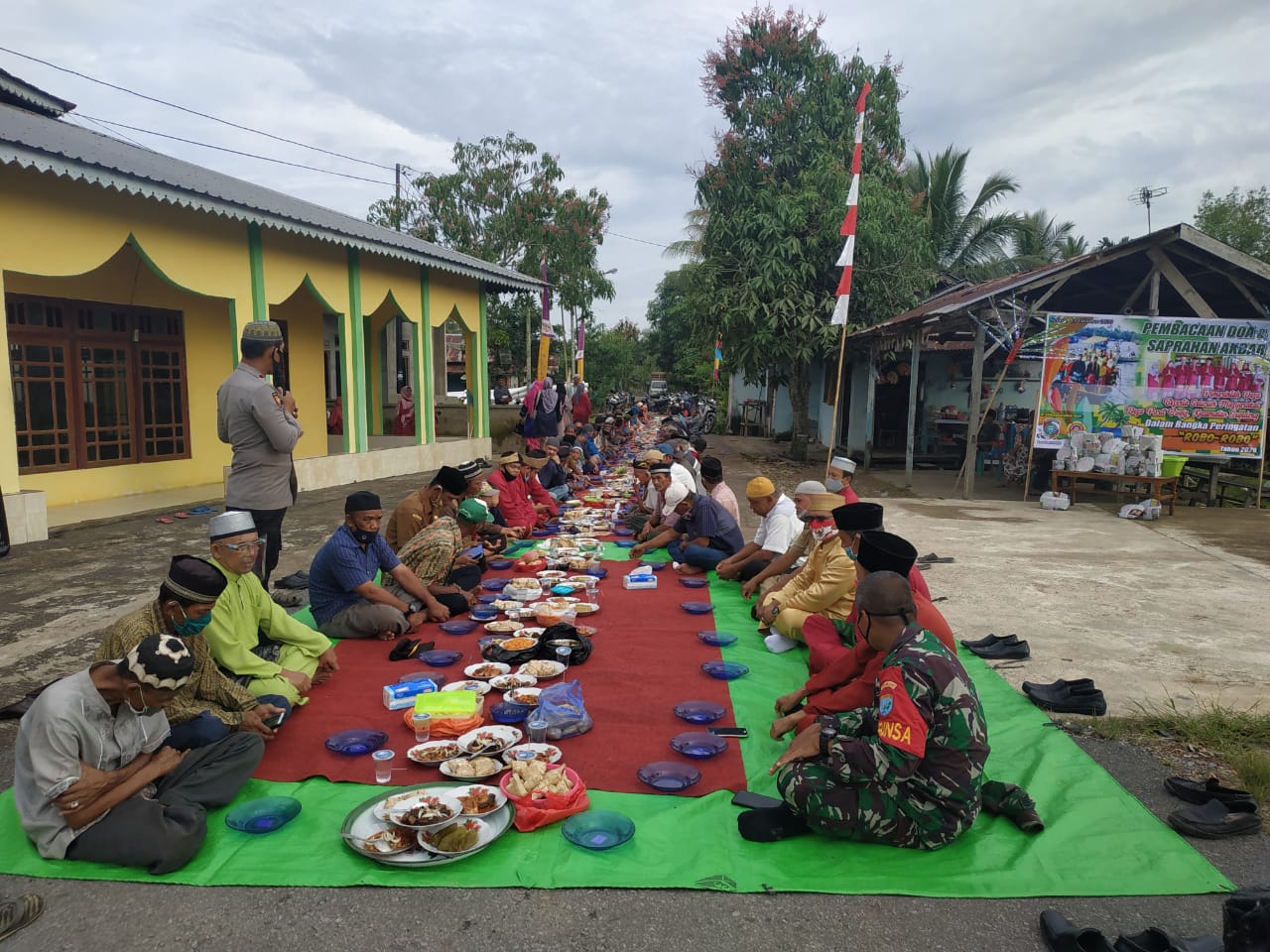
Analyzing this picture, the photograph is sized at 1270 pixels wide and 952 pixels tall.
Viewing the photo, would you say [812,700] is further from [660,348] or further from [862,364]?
[660,348]

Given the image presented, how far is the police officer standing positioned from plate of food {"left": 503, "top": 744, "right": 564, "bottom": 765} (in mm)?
2540

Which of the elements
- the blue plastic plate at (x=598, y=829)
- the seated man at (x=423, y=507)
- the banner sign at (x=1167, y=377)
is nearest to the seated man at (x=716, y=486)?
the seated man at (x=423, y=507)

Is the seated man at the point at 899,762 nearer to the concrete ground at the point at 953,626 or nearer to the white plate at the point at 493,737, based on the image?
the concrete ground at the point at 953,626

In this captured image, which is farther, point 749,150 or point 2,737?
point 749,150

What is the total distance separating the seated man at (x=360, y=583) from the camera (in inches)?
196

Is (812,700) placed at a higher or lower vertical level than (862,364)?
lower

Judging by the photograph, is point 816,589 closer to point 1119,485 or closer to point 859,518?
point 859,518

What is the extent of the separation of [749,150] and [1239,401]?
969 centimetres

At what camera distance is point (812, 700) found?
12.1 ft

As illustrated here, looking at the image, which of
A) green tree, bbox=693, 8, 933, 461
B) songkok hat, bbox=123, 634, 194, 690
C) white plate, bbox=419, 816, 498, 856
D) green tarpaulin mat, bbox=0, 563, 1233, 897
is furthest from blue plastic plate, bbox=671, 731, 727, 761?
green tree, bbox=693, 8, 933, 461

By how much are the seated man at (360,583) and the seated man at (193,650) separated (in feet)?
4.54

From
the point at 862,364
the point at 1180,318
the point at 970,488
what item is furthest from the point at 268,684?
the point at 862,364

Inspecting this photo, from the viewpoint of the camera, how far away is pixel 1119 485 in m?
12.5

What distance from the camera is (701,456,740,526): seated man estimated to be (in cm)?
733
